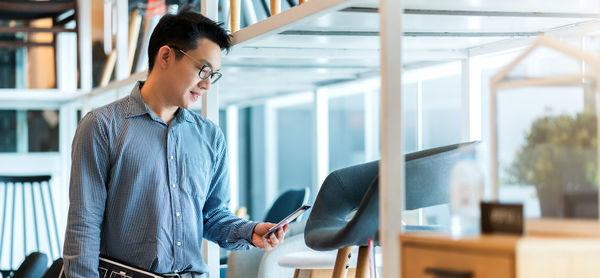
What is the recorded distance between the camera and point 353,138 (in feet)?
29.3

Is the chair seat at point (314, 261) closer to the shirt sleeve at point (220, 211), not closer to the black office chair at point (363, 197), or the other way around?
the shirt sleeve at point (220, 211)

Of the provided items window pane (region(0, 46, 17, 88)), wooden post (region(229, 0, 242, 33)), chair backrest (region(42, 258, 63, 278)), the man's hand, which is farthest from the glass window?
the man's hand

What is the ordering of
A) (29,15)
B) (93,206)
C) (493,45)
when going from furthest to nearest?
(29,15), (493,45), (93,206)

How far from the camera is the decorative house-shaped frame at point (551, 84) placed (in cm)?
114

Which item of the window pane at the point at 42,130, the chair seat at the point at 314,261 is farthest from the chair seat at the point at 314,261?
the window pane at the point at 42,130

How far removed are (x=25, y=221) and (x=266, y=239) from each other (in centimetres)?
410

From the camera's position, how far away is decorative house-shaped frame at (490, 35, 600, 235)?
1.14 metres

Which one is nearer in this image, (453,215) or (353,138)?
(453,215)

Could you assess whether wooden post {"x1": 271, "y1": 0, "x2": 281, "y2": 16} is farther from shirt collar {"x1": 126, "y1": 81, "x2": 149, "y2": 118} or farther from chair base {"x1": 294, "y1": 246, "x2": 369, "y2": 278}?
chair base {"x1": 294, "y1": 246, "x2": 369, "y2": 278}

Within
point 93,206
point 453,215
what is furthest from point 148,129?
point 453,215

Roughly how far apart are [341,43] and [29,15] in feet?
12.8

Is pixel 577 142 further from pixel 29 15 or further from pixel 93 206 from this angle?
pixel 29 15

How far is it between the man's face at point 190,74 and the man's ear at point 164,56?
0.02 meters

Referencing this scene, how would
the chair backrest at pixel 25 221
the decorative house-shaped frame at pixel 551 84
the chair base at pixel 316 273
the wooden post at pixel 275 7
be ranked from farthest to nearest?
the chair backrest at pixel 25 221 < the chair base at pixel 316 273 < the wooden post at pixel 275 7 < the decorative house-shaped frame at pixel 551 84
